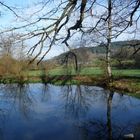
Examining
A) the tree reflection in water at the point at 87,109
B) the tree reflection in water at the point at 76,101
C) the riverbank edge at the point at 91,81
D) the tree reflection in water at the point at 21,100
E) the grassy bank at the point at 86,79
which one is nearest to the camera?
the tree reflection in water at the point at 87,109

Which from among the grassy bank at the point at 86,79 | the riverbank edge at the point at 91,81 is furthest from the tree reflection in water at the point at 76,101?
the grassy bank at the point at 86,79

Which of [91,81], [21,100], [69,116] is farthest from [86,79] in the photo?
[69,116]

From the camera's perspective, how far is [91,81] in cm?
3600

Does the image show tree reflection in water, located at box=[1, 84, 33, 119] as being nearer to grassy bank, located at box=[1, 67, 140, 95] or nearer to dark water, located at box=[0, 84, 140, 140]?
dark water, located at box=[0, 84, 140, 140]

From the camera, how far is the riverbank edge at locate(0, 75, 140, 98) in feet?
92.6

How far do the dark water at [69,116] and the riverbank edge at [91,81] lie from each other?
114cm

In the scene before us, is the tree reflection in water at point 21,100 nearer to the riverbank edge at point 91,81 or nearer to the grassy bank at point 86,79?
the riverbank edge at point 91,81

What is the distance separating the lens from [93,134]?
1488 cm

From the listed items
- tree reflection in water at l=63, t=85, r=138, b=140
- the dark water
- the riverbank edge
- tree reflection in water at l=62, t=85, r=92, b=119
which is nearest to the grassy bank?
the riverbank edge

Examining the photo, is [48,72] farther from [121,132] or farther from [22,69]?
[121,132]

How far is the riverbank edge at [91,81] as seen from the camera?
92.6 ft

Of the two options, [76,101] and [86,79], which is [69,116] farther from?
[86,79]

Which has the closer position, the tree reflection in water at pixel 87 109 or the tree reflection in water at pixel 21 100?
the tree reflection in water at pixel 87 109

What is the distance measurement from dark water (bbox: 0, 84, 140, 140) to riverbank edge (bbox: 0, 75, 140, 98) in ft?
3.74
